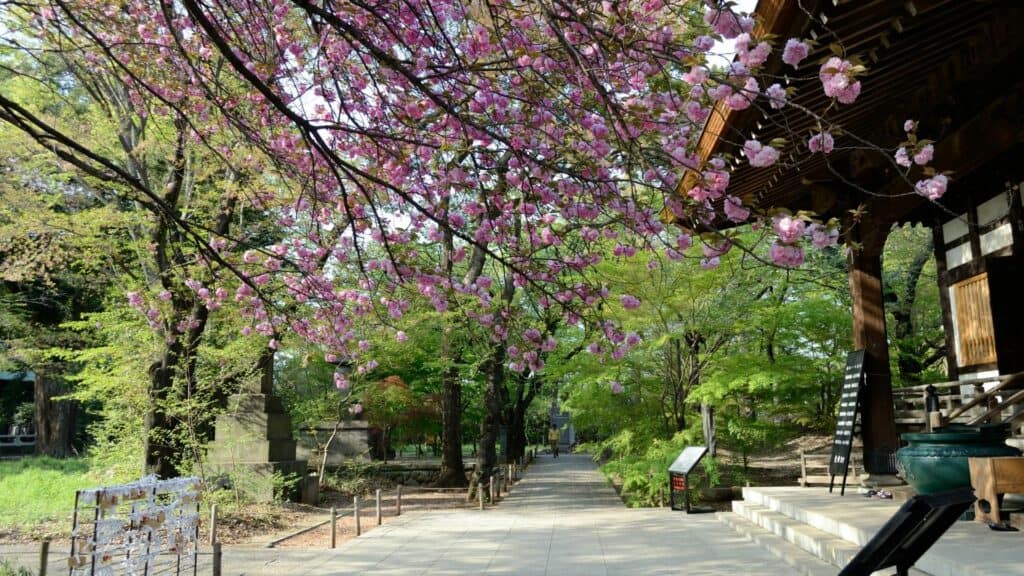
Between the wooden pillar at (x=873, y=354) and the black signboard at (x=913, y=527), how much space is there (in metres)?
5.39

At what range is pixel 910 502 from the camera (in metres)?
2.62

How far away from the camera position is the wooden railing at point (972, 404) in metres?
6.70

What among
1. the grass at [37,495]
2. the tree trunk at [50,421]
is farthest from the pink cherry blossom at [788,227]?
the tree trunk at [50,421]

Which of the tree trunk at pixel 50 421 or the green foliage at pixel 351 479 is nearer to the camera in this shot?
the green foliage at pixel 351 479

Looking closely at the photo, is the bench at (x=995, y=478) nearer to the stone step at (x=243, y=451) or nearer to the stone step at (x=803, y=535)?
the stone step at (x=803, y=535)

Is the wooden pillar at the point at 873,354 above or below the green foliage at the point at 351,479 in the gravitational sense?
above

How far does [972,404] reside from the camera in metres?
7.23

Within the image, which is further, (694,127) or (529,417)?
(529,417)

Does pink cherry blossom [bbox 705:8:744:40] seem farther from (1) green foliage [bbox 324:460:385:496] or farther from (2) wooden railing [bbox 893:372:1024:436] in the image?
(1) green foliage [bbox 324:460:385:496]

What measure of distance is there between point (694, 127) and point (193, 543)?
18.6ft

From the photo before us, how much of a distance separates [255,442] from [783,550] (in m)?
9.69

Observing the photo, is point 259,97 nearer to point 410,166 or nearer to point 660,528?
point 410,166

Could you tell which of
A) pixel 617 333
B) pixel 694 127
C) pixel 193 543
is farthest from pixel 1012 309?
pixel 193 543

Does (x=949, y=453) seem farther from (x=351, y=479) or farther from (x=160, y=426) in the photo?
(x=351, y=479)
